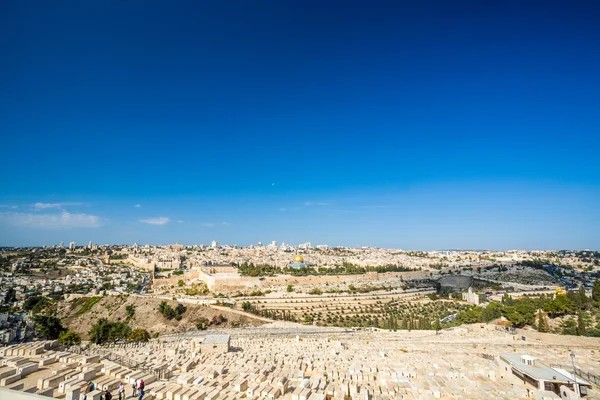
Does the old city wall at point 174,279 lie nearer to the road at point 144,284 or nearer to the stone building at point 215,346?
the road at point 144,284

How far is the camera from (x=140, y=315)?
4012 centimetres

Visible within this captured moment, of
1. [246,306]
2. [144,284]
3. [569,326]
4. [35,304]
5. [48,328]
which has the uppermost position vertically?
[569,326]

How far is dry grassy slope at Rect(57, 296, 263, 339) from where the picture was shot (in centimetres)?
3703

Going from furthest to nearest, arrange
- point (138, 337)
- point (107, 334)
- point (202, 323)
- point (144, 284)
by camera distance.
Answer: point (144, 284), point (202, 323), point (107, 334), point (138, 337)

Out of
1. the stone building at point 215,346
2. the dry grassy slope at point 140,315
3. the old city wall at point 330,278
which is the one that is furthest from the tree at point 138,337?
the old city wall at point 330,278

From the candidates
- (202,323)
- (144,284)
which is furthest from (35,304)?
(202,323)

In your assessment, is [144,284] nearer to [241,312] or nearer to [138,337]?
[241,312]

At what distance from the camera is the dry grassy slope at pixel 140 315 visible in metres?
37.0

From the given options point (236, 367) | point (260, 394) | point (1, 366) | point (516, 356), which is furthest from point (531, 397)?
point (1, 366)

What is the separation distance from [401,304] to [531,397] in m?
36.8

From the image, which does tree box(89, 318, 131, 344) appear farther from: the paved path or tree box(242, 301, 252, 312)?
tree box(242, 301, 252, 312)

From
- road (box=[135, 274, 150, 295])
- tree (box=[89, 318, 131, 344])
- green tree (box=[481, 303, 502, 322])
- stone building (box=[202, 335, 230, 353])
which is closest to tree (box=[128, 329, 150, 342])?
tree (box=[89, 318, 131, 344])

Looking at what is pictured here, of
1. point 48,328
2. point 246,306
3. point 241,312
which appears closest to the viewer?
point 48,328

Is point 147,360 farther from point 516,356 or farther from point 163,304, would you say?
point 163,304
